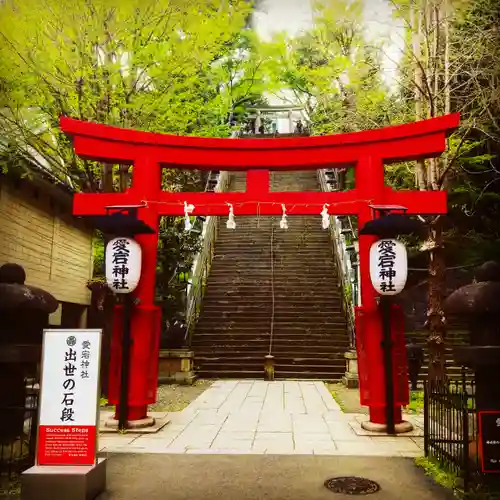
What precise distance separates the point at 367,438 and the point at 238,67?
15.4 metres

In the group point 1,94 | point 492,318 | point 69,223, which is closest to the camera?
point 492,318

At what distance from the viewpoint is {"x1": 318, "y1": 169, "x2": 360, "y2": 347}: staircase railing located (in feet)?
47.4

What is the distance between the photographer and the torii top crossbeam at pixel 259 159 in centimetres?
877

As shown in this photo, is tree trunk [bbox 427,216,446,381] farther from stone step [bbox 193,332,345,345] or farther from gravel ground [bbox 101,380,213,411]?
gravel ground [bbox 101,380,213,411]

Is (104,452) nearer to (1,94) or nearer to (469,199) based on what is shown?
(1,94)

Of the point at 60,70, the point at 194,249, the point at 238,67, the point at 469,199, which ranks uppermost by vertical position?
the point at 238,67

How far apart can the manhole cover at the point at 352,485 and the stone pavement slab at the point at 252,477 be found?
0.09m

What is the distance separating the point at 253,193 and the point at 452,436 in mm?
5464

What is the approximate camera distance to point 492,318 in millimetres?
5723

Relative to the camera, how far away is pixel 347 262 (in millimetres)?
15773

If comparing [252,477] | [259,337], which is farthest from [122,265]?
[259,337]

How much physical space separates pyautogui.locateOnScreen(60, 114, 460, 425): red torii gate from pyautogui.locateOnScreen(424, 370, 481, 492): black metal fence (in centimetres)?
174

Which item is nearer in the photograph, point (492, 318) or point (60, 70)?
point (492, 318)

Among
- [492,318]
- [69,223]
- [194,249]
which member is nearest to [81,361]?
[492,318]
